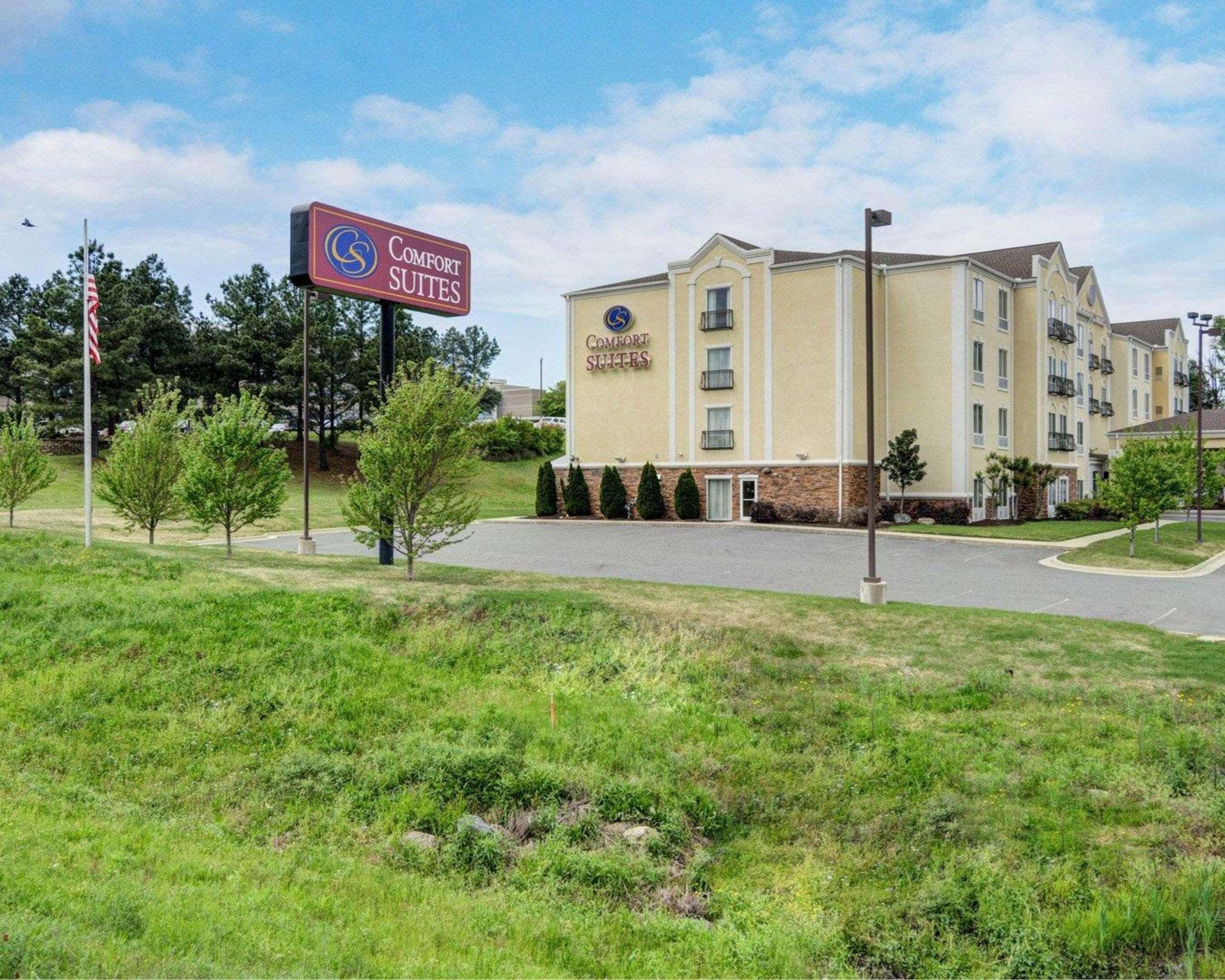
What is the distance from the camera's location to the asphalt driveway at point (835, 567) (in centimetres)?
1791

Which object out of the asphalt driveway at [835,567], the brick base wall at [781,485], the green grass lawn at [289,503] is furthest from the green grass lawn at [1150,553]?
the green grass lawn at [289,503]

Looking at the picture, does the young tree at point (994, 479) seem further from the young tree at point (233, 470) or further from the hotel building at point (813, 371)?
the young tree at point (233, 470)

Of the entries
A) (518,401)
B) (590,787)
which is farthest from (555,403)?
(590,787)

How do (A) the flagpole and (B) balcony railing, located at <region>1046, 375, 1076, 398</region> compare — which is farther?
(B) balcony railing, located at <region>1046, 375, 1076, 398</region>

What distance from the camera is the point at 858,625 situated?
46.2 feet

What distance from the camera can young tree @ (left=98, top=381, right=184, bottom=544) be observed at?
75.9 feet

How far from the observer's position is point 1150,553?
89.7ft

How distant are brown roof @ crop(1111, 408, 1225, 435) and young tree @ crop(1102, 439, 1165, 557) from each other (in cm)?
2797

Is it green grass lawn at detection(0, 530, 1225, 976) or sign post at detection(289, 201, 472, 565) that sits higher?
sign post at detection(289, 201, 472, 565)

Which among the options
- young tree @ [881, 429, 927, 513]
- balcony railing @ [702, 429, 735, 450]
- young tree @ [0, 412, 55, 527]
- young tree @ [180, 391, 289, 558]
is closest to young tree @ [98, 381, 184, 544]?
young tree @ [180, 391, 289, 558]

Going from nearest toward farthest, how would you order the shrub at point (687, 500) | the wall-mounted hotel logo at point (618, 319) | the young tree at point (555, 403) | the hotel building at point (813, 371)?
the hotel building at point (813, 371) < the shrub at point (687, 500) < the wall-mounted hotel logo at point (618, 319) < the young tree at point (555, 403)

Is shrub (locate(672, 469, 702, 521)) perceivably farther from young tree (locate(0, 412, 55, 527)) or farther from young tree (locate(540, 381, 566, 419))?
young tree (locate(540, 381, 566, 419))

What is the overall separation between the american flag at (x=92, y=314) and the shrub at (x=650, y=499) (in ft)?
84.0

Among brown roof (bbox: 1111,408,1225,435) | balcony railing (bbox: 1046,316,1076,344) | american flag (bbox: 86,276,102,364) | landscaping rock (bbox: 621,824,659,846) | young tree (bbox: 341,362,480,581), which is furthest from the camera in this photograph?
brown roof (bbox: 1111,408,1225,435)
